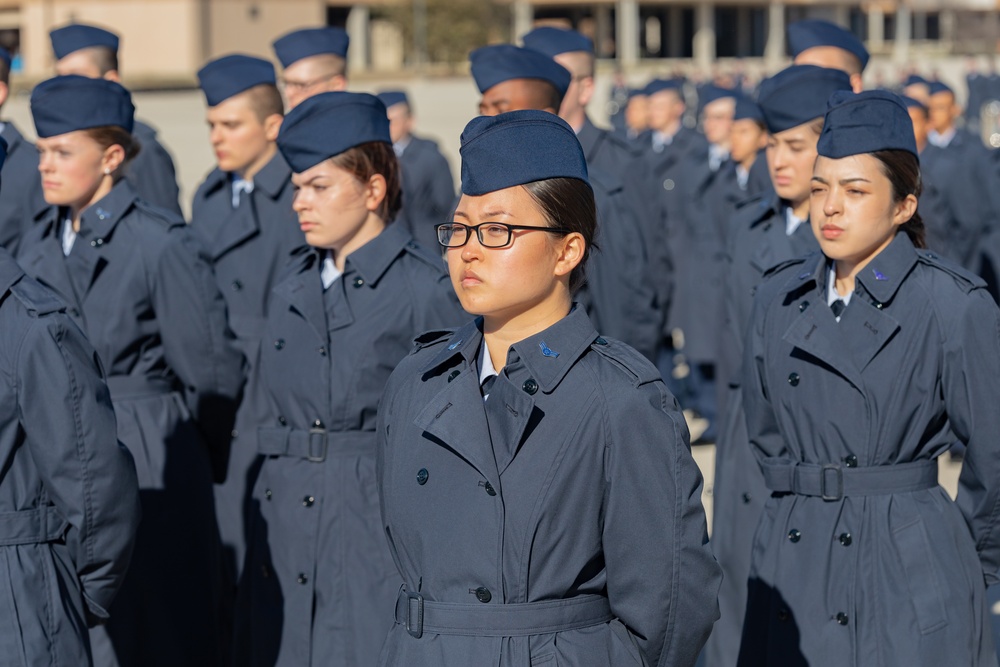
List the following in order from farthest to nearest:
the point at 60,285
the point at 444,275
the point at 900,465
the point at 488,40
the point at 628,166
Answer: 1. the point at 488,40
2. the point at 628,166
3. the point at 60,285
4. the point at 444,275
5. the point at 900,465

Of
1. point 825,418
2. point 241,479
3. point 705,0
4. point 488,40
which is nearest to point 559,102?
point 241,479

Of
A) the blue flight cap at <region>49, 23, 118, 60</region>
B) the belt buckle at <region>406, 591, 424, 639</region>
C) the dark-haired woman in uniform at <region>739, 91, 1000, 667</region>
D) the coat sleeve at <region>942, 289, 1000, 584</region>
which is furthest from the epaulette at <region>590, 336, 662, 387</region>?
the blue flight cap at <region>49, 23, 118, 60</region>

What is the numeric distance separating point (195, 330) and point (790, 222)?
230 cm

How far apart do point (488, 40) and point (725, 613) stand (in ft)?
163

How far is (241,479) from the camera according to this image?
5766 mm

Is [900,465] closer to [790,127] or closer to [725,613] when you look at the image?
[725,613]

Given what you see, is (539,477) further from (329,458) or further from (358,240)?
(358,240)

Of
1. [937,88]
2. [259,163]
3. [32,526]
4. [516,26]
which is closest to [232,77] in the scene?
[259,163]

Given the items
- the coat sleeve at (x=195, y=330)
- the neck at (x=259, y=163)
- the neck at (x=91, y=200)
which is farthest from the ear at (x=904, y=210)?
the neck at (x=259, y=163)

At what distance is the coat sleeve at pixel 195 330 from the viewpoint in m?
5.25

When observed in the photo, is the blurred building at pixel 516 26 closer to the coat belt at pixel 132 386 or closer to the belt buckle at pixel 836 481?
the coat belt at pixel 132 386

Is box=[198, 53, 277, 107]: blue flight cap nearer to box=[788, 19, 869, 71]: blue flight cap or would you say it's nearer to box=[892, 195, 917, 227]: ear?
box=[788, 19, 869, 71]: blue flight cap

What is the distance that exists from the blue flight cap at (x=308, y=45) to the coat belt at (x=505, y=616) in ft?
16.6

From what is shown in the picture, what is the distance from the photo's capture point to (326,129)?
4.88 metres
